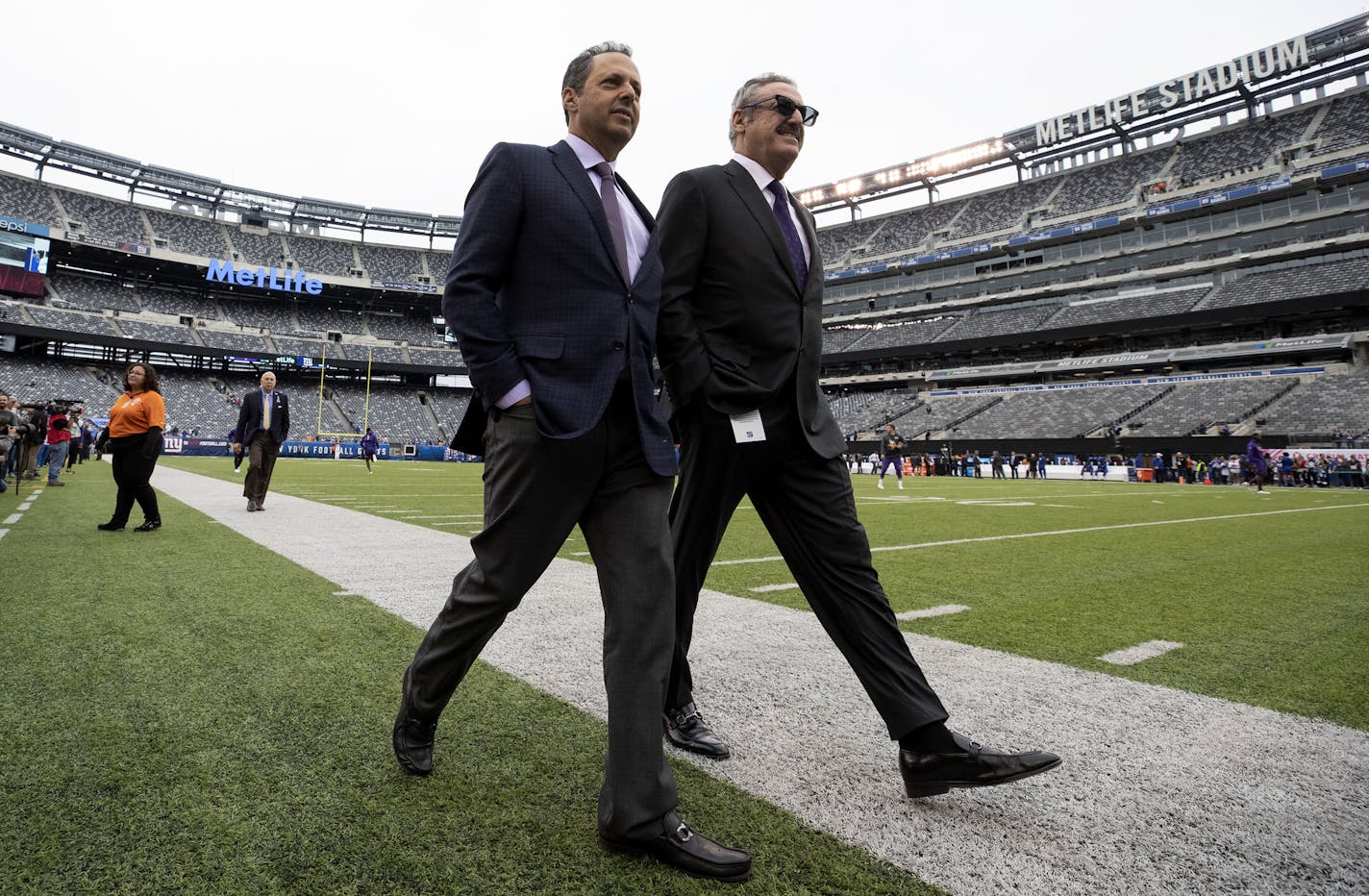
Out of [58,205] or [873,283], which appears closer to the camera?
[58,205]

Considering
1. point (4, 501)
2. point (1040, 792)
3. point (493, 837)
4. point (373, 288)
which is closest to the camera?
point (493, 837)

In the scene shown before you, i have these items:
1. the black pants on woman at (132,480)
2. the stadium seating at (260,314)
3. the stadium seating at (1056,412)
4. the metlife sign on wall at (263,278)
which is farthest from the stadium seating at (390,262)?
the black pants on woman at (132,480)

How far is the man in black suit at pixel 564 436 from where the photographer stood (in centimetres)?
157

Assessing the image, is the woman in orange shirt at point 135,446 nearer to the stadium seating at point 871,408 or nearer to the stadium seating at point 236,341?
the stadium seating at point 871,408

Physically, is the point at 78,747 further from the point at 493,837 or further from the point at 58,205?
the point at 58,205

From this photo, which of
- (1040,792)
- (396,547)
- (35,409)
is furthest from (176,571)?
(35,409)

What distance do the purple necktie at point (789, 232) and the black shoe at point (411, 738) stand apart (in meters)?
1.63

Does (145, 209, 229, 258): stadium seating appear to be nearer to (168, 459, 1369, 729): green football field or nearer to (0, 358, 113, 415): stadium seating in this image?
(0, 358, 113, 415): stadium seating

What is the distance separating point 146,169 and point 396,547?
194 feet

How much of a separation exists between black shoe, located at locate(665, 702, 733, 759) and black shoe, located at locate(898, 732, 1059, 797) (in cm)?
53

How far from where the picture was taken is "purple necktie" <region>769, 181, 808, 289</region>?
2203 mm

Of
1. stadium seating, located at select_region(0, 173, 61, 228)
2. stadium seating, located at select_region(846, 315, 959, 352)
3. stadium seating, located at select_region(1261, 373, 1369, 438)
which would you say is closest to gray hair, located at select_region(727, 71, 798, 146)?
stadium seating, located at select_region(1261, 373, 1369, 438)

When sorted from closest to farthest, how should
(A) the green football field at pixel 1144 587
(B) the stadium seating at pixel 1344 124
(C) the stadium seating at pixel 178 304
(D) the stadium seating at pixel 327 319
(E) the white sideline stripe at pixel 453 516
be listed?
1. (A) the green football field at pixel 1144 587
2. (E) the white sideline stripe at pixel 453 516
3. (B) the stadium seating at pixel 1344 124
4. (C) the stadium seating at pixel 178 304
5. (D) the stadium seating at pixel 327 319

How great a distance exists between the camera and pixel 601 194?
73.5 inches
